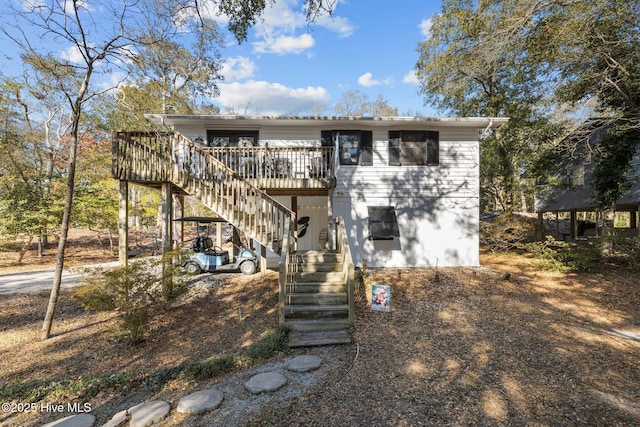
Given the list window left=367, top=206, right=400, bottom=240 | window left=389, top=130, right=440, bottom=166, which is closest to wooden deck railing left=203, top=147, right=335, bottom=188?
window left=367, top=206, right=400, bottom=240

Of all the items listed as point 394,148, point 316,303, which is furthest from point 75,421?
point 394,148

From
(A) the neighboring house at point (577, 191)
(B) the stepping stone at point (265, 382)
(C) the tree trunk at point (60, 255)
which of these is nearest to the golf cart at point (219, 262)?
(C) the tree trunk at point (60, 255)

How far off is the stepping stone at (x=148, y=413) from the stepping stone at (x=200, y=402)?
0.56 feet

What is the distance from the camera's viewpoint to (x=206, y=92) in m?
19.7

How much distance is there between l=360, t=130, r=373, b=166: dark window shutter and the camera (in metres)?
9.67

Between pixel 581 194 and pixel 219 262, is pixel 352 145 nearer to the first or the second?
pixel 219 262

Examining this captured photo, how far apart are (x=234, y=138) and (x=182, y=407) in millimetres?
8041

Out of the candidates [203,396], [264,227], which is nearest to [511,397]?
[203,396]

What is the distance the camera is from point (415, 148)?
983cm

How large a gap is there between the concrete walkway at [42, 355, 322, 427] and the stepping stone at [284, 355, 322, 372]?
8.3 inches

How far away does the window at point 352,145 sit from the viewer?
381 inches

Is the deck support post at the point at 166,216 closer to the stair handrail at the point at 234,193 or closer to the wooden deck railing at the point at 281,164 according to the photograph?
the stair handrail at the point at 234,193

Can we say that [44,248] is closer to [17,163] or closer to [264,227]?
[17,163]

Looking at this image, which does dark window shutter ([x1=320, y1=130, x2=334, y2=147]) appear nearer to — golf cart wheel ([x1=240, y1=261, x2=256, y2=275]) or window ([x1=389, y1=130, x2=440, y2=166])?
window ([x1=389, y1=130, x2=440, y2=166])
